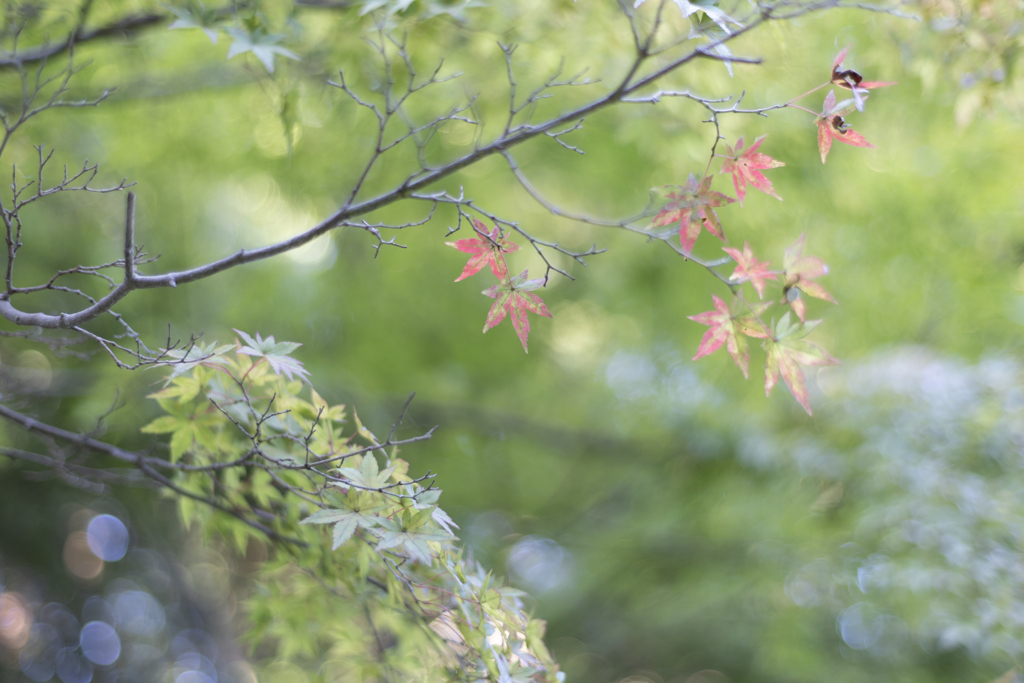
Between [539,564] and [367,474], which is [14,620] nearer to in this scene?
[539,564]

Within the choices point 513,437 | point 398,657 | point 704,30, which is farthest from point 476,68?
point 513,437

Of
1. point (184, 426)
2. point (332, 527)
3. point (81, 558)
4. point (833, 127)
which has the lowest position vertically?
point (81, 558)

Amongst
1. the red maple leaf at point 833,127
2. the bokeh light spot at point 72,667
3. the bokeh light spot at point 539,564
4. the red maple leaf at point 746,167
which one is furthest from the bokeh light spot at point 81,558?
the red maple leaf at point 833,127

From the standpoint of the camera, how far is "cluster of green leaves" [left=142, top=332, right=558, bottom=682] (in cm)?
98

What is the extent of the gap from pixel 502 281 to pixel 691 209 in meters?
0.35

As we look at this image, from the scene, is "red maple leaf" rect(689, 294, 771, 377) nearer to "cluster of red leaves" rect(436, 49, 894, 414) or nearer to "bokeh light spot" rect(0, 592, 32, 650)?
"cluster of red leaves" rect(436, 49, 894, 414)

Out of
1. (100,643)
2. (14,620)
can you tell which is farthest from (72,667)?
(14,620)

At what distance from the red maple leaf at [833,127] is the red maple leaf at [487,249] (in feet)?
1.79

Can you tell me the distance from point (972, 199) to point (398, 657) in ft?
12.1

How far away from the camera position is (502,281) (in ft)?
3.34

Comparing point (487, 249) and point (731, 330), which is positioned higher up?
point (487, 249)

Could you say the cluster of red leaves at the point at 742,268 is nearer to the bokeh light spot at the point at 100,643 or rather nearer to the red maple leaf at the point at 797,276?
the red maple leaf at the point at 797,276

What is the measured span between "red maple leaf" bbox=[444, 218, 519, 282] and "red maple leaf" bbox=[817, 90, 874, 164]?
546 millimetres

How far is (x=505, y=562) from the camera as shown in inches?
157
